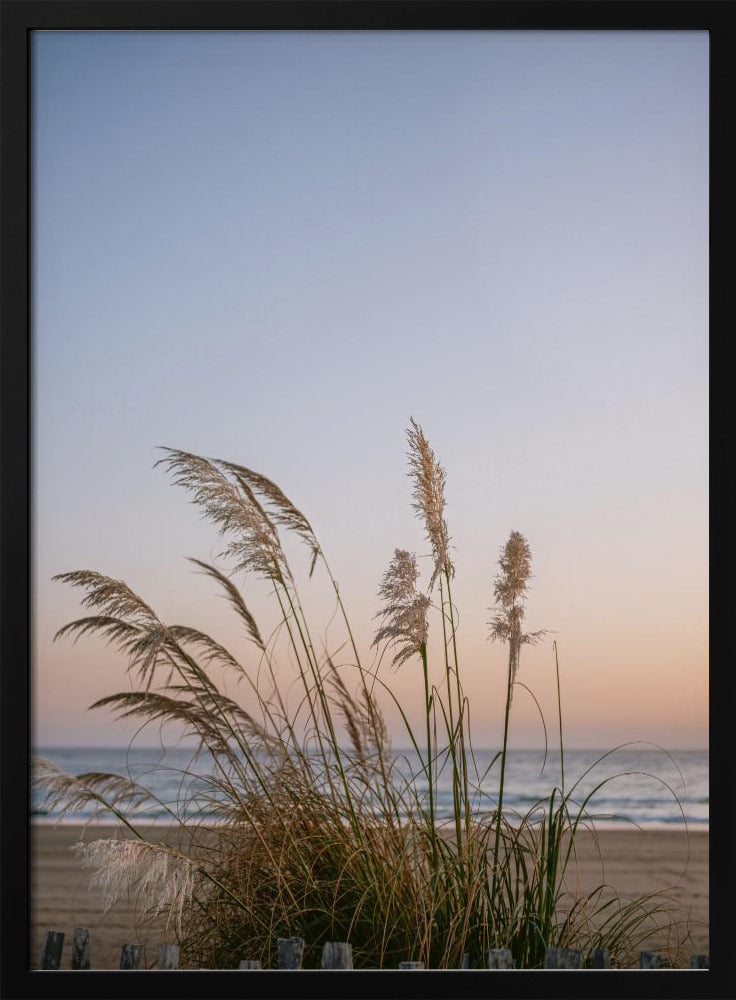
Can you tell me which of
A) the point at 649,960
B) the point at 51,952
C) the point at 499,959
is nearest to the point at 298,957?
the point at 499,959

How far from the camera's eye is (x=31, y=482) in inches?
94.0

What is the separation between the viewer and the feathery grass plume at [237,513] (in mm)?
2537

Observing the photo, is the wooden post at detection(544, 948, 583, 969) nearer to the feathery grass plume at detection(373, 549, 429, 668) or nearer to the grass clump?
the grass clump

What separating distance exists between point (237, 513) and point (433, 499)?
1.54 ft

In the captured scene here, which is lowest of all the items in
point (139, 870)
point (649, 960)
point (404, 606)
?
point (649, 960)

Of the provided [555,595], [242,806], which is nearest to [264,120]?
[555,595]

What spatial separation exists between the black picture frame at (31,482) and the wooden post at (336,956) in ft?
0.09

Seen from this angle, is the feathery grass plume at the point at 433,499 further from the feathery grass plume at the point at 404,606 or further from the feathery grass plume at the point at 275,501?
the feathery grass plume at the point at 275,501

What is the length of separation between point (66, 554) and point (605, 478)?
1377 millimetres

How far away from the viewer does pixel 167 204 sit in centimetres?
266

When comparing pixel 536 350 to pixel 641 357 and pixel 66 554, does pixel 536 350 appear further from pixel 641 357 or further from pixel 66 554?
pixel 66 554

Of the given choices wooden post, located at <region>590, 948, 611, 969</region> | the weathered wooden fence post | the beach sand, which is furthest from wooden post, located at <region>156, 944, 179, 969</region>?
the beach sand

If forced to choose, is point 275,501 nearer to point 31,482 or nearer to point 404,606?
point 404,606

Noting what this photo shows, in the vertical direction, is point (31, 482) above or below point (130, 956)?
above
